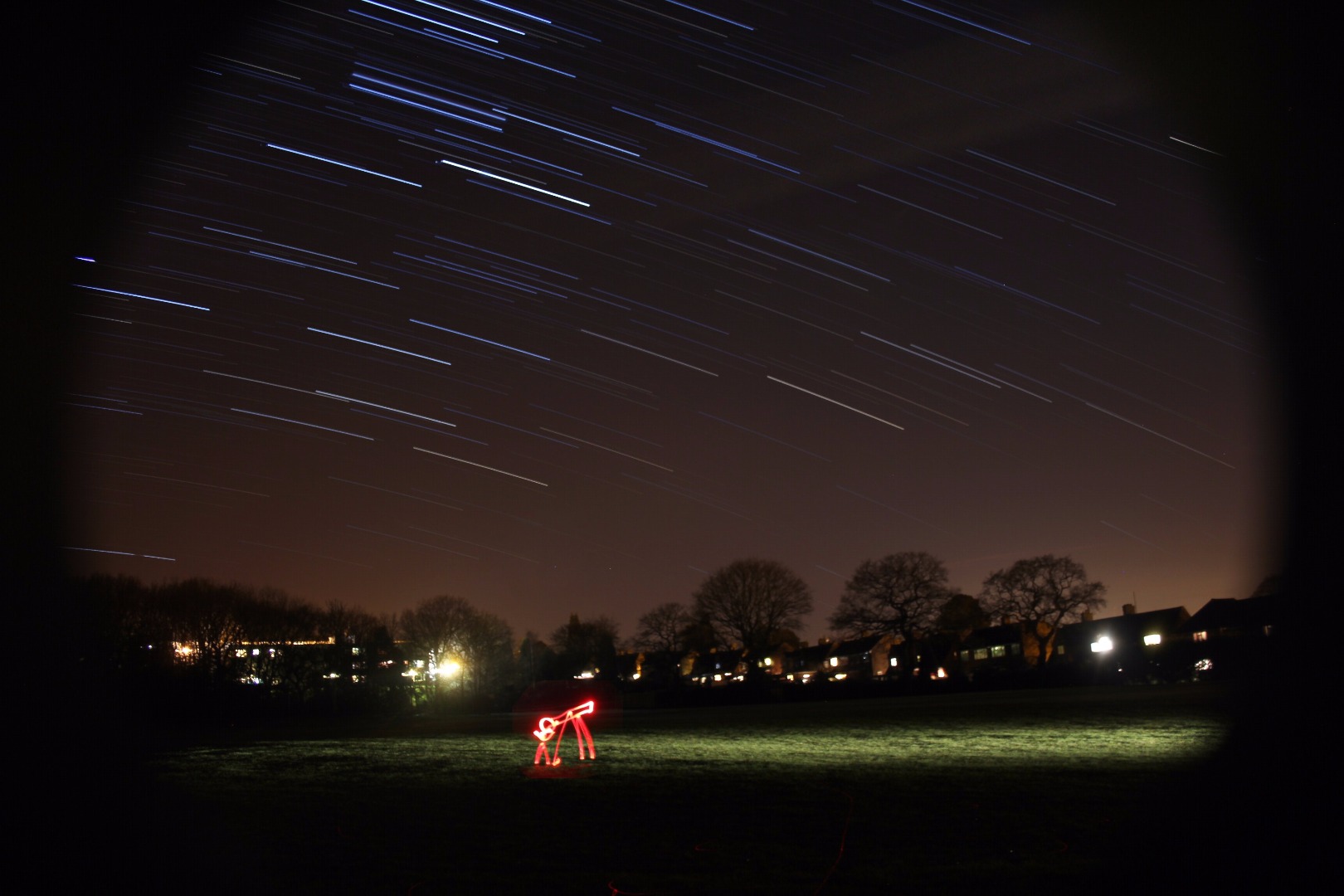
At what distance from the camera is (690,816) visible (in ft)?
38.4

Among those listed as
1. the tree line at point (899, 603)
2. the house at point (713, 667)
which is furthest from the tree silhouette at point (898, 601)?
the house at point (713, 667)

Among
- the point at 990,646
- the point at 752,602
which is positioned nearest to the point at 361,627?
the point at 752,602

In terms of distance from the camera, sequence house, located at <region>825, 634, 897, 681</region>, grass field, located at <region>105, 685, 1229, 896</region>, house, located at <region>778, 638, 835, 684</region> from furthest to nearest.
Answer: house, located at <region>778, 638, 835, 684</region> → house, located at <region>825, 634, 897, 681</region> → grass field, located at <region>105, 685, 1229, 896</region>

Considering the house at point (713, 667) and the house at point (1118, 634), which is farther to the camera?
the house at point (713, 667)

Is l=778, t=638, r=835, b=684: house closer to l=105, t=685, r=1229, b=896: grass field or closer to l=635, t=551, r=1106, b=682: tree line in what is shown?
l=635, t=551, r=1106, b=682: tree line

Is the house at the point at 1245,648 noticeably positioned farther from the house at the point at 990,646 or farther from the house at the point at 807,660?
the house at the point at 807,660

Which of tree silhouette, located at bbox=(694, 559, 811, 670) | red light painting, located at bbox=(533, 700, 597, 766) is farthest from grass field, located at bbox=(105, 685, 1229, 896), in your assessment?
tree silhouette, located at bbox=(694, 559, 811, 670)

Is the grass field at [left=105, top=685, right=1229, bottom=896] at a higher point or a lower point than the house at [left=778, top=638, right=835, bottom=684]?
higher

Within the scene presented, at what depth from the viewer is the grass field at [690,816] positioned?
814cm

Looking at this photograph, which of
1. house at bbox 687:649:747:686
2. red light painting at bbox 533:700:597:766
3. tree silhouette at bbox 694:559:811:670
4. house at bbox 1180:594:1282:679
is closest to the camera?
red light painting at bbox 533:700:597:766

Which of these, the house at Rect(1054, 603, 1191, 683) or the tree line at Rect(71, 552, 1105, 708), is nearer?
the tree line at Rect(71, 552, 1105, 708)

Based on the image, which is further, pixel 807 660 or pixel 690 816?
pixel 807 660

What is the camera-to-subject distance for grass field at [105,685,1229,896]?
8141 millimetres

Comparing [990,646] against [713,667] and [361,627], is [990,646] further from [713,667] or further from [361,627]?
[361,627]
